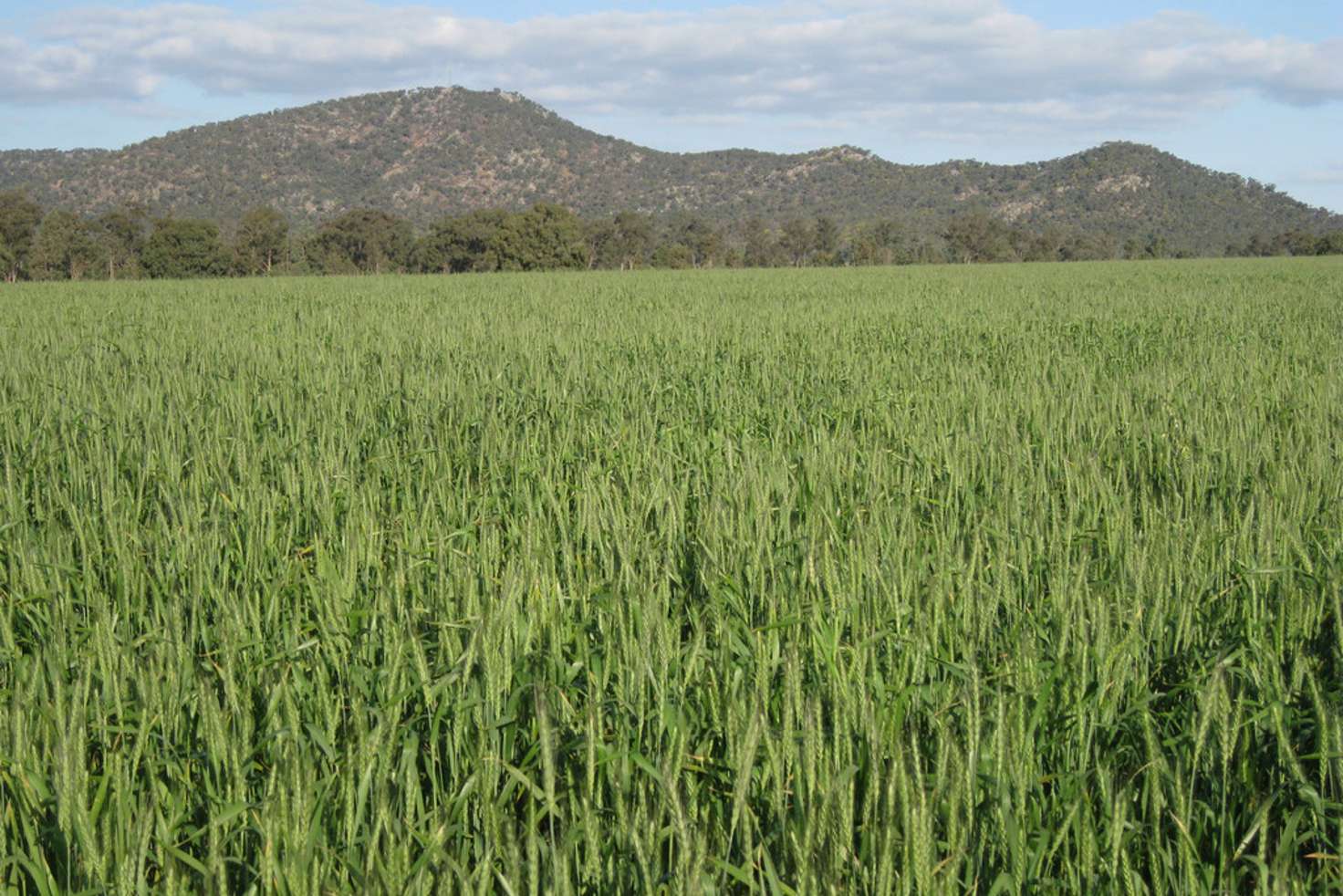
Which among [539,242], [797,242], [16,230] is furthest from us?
[797,242]

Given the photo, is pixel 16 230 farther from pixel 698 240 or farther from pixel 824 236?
pixel 824 236

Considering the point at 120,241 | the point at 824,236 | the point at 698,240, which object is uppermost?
the point at 824,236

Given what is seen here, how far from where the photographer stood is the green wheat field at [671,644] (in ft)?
5.26

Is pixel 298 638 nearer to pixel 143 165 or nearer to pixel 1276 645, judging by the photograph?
pixel 1276 645

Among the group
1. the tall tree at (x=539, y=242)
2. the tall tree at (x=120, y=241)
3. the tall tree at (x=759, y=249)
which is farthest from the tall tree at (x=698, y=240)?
the tall tree at (x=120, y=241)

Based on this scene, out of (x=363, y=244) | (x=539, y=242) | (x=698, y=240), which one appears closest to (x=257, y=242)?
(x=363, y=244)

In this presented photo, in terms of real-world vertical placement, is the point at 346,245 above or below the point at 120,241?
above

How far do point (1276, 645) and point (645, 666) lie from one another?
5.03 ft

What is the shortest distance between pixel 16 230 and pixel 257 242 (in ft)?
37.1

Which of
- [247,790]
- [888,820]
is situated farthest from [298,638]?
[888,820]

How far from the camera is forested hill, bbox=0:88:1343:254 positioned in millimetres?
113625

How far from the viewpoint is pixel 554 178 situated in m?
123

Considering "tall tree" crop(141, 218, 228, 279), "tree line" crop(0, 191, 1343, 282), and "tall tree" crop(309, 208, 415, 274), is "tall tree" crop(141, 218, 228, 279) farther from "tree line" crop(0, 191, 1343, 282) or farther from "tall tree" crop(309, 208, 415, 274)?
"tall tree" crop(309, 208, 415, 274)

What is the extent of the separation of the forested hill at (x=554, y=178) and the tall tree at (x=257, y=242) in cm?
4965
